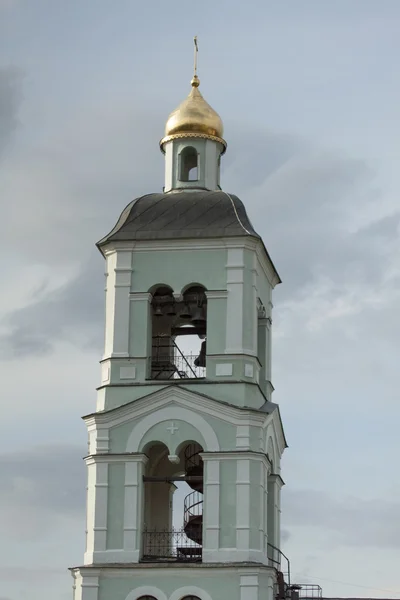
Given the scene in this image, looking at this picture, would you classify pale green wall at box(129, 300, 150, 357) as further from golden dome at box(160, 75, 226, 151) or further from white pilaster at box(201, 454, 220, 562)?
golden dome at box(160, 75, 226, 151)

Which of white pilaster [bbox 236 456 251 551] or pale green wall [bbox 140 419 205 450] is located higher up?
pale green wall [bbox 140 419 205 450]

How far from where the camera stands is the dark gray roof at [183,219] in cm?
4256

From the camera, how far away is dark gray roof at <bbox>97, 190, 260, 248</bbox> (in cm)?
4256

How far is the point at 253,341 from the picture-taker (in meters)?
42.0

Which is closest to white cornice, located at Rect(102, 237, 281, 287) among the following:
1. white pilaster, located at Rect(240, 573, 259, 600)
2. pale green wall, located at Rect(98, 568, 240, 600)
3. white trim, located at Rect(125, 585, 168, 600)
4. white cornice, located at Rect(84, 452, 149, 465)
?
white cornice, located at Rect(84, 452, 149, 465)

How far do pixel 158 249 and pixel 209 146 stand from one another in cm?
344

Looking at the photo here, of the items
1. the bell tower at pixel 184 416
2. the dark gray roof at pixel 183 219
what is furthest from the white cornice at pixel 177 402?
the dark gray roof at pixel 183 219

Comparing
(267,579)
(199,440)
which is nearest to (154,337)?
(199,440)

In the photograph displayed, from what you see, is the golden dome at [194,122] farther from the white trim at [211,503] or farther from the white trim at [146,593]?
the white trim at [146,593]

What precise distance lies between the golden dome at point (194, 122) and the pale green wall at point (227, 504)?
8204 millimetres

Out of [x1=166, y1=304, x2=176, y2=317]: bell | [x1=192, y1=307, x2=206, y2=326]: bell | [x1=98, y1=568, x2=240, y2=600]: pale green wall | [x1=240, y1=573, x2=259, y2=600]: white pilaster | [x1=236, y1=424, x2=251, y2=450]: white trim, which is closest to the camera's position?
[x1=240, y1=573, x2=259, y2=600]: white pilaster

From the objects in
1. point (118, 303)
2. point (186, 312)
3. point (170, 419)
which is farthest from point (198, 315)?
point (170, 419)

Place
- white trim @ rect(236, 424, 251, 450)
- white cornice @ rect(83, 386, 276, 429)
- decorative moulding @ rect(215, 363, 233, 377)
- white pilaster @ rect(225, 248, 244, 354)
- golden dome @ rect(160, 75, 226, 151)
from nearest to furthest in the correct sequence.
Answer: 1. white trim @ rect(236, 424, 251, 450)
2. white cornice @ rect(83, 386, 276, 429)
3. decorative moulding @ rect(215, 363, 233, 377)
4. white pilaster @ rect(225, 248, 244, 354)
5. golden dome @ rect(160, 75, 226, 151)

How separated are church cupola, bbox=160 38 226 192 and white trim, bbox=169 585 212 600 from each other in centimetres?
950
